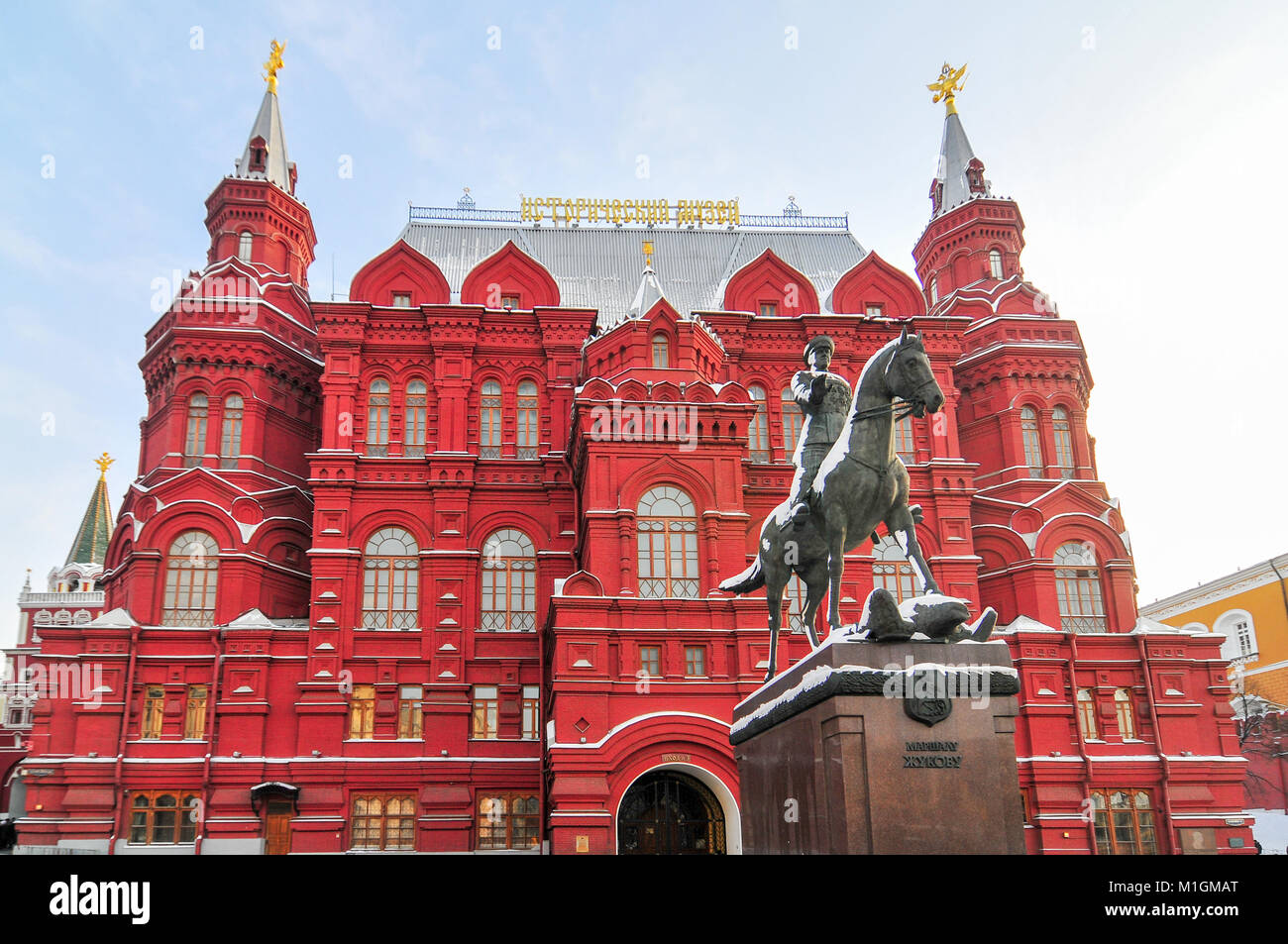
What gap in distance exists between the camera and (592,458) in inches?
1110

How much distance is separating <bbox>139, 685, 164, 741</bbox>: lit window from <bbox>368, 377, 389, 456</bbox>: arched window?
8.71m

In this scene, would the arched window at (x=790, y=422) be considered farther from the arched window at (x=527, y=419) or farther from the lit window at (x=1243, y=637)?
the lit window at (x=1243, y=637)

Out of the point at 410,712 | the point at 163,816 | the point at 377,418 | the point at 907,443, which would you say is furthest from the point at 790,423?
the point at 163,816

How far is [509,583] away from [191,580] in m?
8.99

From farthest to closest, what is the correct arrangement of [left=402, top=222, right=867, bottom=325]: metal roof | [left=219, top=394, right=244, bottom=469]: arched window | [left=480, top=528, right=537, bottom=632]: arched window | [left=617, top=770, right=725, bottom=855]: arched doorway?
[left=402, top=222, right=867, bottom=325]: metal roof → [left=219, top=394, right=244, bottom=469]: arched window → [left=480, top=528, right=537, bottom=632]: arched window → [left=617, top=770, right=725, bottom=855]: arched doorway

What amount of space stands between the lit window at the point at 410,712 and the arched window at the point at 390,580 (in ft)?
5.80

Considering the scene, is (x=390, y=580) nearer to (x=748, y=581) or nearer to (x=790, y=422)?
(x=790, y=422)

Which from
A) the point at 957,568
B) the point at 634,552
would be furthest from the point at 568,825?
the point at 957,568

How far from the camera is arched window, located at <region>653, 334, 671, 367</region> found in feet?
101

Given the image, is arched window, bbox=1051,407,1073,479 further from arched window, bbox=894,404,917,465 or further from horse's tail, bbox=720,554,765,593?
horse's tail, bbox=720,554,765,593

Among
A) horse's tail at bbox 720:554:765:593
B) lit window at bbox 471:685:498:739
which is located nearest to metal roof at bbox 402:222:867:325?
lit window at bbox 471:685:498:739

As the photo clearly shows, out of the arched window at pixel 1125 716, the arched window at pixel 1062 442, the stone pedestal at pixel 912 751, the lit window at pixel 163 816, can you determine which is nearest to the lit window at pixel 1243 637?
the arched window at pixel 1062 442

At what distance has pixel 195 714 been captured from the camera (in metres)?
29.6
